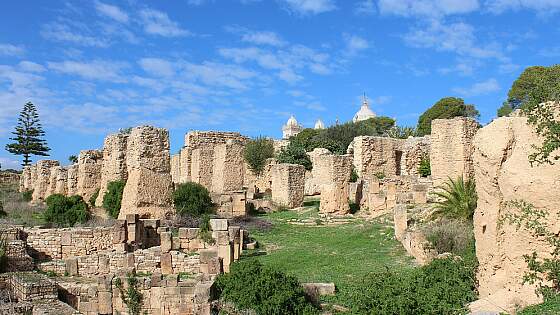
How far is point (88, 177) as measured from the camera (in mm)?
26359

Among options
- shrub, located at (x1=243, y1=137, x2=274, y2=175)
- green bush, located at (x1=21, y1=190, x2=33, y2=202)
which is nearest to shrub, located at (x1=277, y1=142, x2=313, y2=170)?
shrub, located at (x1=243, y1=137, x2=274, y2=175)

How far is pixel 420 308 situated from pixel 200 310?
3.96m

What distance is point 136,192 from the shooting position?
1753 centimetres

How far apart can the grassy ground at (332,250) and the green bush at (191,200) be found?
2362 mm

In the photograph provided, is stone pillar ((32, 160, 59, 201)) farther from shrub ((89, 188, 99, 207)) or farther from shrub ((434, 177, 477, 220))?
shrub ((434, 177, 477, 220))

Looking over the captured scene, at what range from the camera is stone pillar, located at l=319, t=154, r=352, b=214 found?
19.7m

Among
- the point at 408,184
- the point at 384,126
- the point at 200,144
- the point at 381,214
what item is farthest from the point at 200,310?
the point at 384,126

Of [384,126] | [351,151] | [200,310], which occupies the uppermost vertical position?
[384,126]

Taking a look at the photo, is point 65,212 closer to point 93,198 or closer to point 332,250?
point 93,198

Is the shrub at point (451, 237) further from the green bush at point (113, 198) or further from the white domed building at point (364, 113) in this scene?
the white domed building at point (364, 113)

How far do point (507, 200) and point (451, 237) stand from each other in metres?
3.83

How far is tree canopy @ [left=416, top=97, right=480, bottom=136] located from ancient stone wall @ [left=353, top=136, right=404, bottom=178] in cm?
2102

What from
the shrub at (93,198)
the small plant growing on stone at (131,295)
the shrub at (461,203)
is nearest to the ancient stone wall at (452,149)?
the shrub at (461,203)

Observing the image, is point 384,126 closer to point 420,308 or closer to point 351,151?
point 351,151
